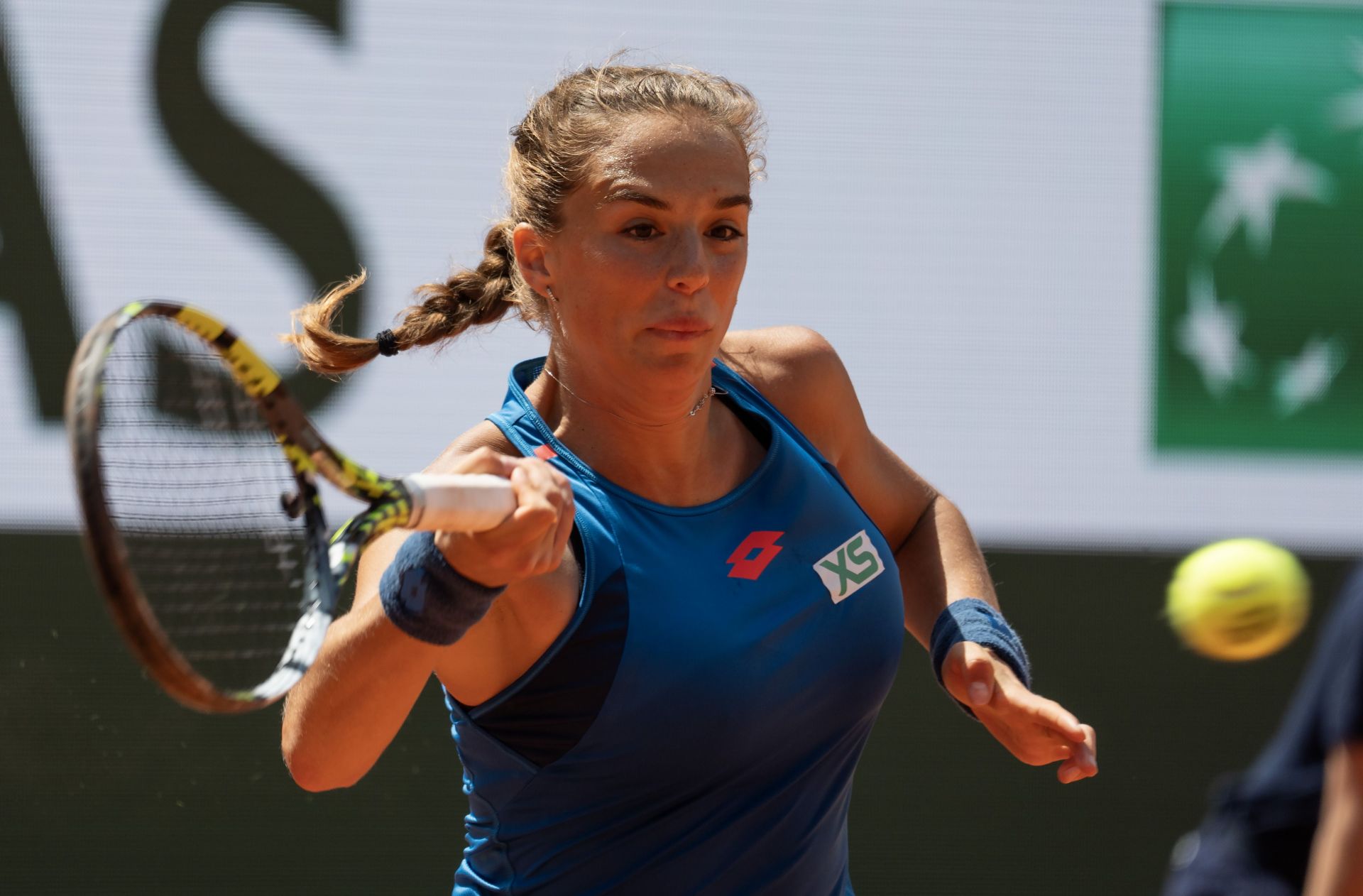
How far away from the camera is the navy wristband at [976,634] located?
1876 millimetres

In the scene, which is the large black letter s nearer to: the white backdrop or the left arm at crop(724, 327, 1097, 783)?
the white backdrop

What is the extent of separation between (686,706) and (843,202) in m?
1.96

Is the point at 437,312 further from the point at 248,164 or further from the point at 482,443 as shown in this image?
the point at 248,164

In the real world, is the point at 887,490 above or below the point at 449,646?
below

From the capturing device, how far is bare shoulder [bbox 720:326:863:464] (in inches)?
78.8

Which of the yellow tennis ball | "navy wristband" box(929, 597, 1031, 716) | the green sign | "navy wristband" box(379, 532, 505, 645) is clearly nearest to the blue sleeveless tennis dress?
"navy wristband" box(929, 597, 1031, 716)

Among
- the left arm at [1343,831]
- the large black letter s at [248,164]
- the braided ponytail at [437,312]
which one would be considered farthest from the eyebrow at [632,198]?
the large black letter s at [248,164]

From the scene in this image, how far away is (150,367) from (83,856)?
46.3 inches

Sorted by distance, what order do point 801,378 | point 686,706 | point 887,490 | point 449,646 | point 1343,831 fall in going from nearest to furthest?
point 1343,831, point 449,646, point 686,706, point 801,378, point 887,490

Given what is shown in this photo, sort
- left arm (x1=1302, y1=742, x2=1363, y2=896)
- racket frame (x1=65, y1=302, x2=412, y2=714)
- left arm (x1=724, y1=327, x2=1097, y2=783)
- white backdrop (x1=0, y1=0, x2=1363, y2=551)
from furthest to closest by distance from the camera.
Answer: white backdrop (x1=0, y1=0, x2=1363, y2=551) → left arm (x1=724, y1=327, x2=1097, y2=783) → racket frame (x1=65, y1=302, x2=412, y2=714) → left arm (x1=1302, y1=742, x2=1363, y2=896)

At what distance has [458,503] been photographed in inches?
53.4

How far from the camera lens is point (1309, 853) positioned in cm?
106

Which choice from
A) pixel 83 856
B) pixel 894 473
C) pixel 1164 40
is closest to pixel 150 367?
pixel 83 856

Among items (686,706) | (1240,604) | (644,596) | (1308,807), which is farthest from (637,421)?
(1240,604)
